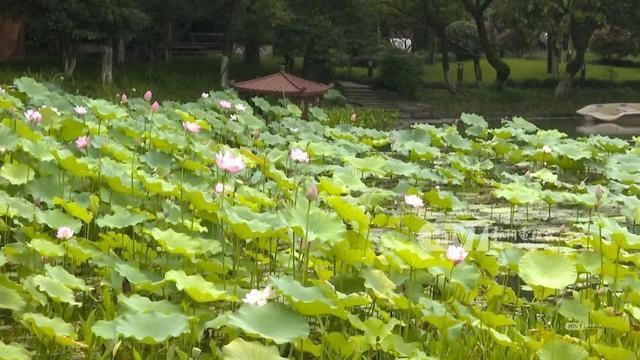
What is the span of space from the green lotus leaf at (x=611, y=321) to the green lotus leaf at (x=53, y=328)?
5.07ft

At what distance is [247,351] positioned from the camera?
7.09ft

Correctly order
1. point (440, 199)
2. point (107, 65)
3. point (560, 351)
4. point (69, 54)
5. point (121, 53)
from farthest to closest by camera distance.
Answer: point (121, 53) → point (69, 54) → point (107, 65) → point (440, 199) → point (560, 351)

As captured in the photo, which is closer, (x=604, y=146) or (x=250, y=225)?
(x=250, y=225)

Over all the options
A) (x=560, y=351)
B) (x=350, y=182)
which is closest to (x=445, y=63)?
(x=350, y=182)

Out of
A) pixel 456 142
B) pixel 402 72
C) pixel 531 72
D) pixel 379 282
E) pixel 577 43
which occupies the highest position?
pixel 577 43

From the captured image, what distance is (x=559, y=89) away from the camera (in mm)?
26500

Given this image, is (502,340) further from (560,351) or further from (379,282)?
(379,282)

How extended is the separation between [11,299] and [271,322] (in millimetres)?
808

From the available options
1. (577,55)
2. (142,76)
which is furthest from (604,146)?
(577,55)

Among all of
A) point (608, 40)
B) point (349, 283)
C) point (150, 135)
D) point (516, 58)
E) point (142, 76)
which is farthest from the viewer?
point (516, 58)

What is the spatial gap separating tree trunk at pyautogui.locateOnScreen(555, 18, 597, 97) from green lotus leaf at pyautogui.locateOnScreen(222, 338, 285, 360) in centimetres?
2416

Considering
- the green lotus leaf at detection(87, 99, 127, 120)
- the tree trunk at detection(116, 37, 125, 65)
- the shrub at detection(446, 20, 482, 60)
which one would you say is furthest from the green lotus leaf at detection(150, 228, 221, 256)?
the shrub at detection(446, 20, 482, 60)

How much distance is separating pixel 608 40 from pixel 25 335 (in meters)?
29.6

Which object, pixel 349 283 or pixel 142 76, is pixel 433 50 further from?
pixel 349 283
